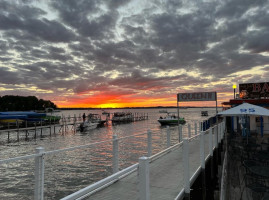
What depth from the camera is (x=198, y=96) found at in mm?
12484

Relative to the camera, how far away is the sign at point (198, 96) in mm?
12086

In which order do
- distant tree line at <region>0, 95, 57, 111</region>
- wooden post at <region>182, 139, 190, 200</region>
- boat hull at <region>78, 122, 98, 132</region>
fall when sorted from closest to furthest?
wooden post at <region>182, 139, 190, 200</region>
boat hull at <region>78, 122, 98, 132</region>
distant tree line at <region>0, 95, 57, 111</region>

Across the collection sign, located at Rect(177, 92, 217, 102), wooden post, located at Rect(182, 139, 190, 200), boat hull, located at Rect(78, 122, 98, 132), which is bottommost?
boat hull, located at Rect(78, 122, 98, 132)

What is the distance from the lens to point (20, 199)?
9898 mm

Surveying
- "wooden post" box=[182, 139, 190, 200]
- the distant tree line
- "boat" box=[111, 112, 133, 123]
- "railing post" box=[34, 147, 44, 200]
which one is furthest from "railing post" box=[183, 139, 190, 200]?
the distant tree line

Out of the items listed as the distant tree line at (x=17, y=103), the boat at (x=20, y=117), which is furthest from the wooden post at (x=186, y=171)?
the distant tree line at (x=17, y=103)

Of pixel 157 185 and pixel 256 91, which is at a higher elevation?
pixel 256 91

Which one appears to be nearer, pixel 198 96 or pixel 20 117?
pixel 198 96

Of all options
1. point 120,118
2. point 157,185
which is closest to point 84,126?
point 120,118

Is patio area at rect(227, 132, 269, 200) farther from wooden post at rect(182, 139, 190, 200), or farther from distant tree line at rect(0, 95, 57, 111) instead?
distant tree line at rect(0, 95, 57, 111)

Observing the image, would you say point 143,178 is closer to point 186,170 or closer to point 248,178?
point 186,170

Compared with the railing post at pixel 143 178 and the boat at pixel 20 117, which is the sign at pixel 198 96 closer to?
the railing post at pixel 143 178

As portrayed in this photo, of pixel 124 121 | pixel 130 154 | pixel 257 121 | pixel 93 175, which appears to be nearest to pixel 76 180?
pixel 93 175

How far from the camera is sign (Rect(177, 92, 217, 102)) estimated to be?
476 inches
